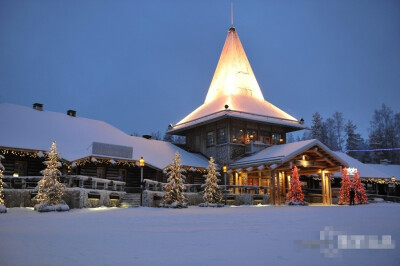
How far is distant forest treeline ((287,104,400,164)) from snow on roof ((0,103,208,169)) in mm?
36410

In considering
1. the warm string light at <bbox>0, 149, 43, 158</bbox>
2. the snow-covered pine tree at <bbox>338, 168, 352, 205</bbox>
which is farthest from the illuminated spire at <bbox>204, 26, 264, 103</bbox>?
the warm string light at <bbox>0, 149, 43, 158</bbox>

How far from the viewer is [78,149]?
85.0ft

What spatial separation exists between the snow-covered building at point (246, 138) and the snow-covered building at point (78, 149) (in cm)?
311

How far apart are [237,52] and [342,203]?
19.4 m

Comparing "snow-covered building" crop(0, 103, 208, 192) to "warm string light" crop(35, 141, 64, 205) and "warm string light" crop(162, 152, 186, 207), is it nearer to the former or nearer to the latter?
"warm string light" crop(35, 141, 64, 205)

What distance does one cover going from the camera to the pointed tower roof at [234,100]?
1284 inches

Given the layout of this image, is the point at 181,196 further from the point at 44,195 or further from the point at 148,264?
the point at 148,264

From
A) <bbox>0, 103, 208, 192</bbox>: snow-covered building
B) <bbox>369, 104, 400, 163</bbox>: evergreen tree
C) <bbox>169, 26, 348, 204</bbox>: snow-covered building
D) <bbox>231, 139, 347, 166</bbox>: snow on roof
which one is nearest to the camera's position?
<bbox>0, 103, 208, 192</bbox>: snow-covered building

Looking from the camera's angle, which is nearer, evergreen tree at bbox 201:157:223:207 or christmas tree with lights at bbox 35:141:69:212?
christmas tree with lights at bbox 35:141:69:212

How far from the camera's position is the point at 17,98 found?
648 feet

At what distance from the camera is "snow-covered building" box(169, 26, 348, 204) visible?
27.4 m

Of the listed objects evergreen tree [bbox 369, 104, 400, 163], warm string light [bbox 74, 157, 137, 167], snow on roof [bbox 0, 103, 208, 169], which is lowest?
warm string light [bbox 74, 157, 137, 167]

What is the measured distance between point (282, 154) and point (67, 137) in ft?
54.1

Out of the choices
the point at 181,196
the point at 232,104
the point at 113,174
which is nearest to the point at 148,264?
the point at 181,196
